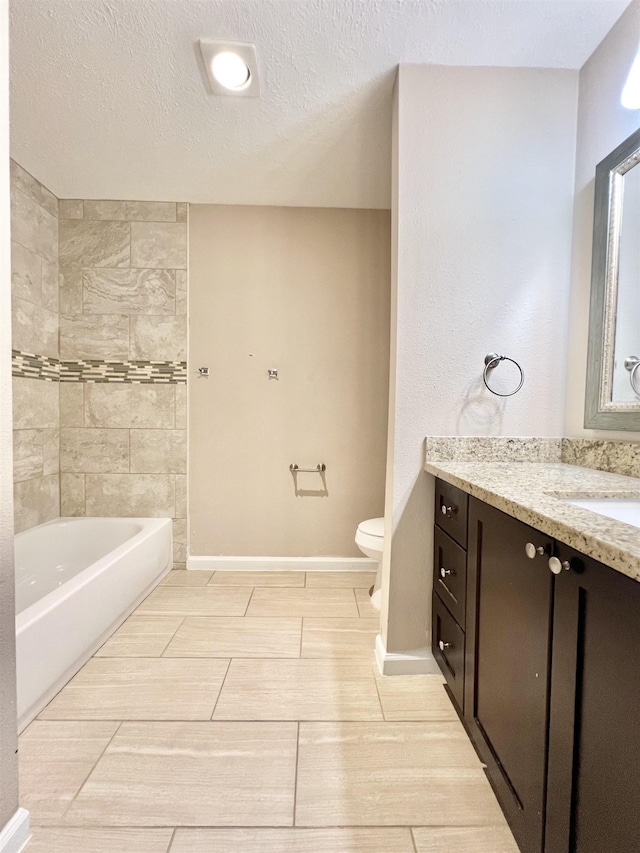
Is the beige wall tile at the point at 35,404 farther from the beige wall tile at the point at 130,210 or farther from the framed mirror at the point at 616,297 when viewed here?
the framed mirror at the point at 616,297

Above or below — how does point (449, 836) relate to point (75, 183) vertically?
below

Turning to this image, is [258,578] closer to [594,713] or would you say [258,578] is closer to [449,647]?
[449,647]

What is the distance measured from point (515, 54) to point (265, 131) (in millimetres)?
1060

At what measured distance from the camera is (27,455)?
7.57ft

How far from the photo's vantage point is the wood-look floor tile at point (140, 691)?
139 centimetres

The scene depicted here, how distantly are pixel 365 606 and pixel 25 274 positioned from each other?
106 inches

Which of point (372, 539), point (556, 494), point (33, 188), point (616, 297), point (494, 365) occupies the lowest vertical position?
point (372, 539)

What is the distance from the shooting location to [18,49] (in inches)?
56.6

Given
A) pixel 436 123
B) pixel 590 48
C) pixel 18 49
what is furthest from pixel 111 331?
pixel 590 48

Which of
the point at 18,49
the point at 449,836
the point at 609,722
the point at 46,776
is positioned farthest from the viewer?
the point at 18,49

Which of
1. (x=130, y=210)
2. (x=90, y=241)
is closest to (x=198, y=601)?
(x=90, y=241)

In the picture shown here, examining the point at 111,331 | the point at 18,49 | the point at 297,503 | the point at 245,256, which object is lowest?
the point at 297,503

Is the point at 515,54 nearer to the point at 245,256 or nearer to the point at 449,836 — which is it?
the point at 245,256

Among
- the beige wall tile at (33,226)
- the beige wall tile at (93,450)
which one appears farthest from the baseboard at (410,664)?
the beige wall tile at (33,226)
